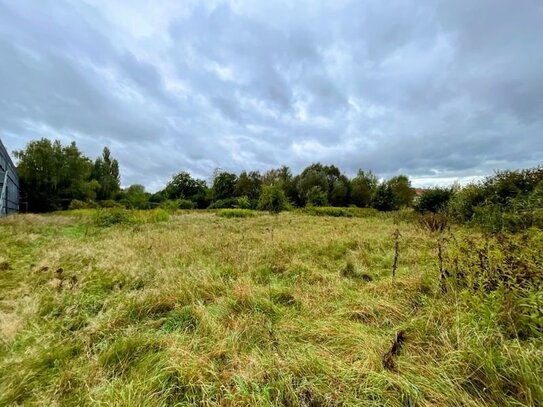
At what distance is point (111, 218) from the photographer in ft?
38.9

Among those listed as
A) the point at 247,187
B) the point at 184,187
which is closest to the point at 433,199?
the point at 247,187

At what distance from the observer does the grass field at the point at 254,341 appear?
1.65 meters

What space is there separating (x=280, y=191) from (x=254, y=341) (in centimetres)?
→ 2263

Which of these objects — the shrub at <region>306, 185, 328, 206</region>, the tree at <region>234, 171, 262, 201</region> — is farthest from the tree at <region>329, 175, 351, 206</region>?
the tree at <region>234, 171, 262, 201</region>

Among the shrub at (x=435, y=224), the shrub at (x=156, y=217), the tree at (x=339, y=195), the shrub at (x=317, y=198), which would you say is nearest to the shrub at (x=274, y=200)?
the shrub at (x=317, y=198)

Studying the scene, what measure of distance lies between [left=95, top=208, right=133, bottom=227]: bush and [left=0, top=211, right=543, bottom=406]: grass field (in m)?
8.04

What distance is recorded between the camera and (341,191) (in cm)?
3397

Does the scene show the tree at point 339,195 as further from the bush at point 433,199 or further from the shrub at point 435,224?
the shrub at point 435,224

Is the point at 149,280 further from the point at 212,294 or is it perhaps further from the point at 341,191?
the point at 341,191

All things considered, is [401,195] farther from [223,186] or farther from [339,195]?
[223,186]

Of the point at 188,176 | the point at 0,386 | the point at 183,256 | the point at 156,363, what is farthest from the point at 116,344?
the point at 188,176

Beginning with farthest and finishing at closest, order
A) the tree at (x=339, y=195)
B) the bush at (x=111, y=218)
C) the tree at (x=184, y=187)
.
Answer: the tree at (x=184, y=187), the tree at (x=339, y=195), the bush at (x=111, y=218)

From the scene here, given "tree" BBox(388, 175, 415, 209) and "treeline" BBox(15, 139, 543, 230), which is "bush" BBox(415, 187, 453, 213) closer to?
"treeline" BBox(15, 139, 543, 230)

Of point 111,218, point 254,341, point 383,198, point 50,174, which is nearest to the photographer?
point 254,341
